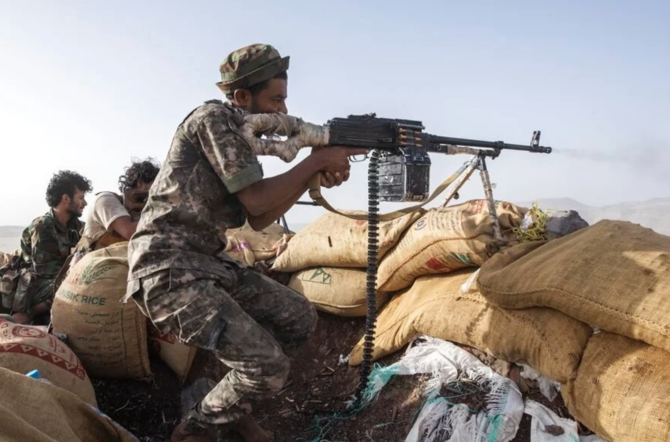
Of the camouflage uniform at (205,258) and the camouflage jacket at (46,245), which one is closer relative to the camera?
the camouflage uniform at (205,258)

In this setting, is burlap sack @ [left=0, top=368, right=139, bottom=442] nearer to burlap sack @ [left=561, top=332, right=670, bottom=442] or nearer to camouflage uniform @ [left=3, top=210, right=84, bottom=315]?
burlap sack @ [left=561, top=332, right=670, bottom=442]

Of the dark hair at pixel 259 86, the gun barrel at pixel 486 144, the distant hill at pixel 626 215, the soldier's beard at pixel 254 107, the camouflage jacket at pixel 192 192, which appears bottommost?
the distant hill at pixel 626 215

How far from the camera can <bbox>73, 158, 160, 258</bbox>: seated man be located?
3908 mm

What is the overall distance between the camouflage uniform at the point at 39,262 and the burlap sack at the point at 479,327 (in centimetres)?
323

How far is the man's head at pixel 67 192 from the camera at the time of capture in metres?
5.28

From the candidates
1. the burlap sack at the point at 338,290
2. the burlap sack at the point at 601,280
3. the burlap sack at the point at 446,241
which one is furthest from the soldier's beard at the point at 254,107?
the burlap sack at the point at 338,290

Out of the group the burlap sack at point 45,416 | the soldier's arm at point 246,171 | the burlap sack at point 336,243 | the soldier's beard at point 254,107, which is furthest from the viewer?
the burlap sack at point 336,243

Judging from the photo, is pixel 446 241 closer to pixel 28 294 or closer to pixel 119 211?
pixel 119 211

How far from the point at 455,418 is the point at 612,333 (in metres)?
0.87

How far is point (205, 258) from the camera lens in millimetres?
2725

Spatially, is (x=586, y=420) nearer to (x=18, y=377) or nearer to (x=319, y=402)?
(x=319, y=402)

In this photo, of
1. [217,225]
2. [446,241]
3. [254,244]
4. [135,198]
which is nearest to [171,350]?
[135,198]

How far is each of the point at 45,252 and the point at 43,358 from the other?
2.57 meters

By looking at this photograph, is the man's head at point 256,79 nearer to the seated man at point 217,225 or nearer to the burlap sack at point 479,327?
the seated man at point 217,225
